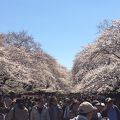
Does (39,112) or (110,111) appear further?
(39,112)

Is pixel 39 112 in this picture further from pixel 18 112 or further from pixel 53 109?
pixel 53 109

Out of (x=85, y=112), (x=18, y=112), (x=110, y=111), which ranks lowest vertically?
(x=85, y=112)

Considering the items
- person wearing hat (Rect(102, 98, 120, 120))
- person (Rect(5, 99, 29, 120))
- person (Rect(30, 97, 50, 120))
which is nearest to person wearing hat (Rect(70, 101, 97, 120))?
person wearing hat (Rect(102, 98, 120, 120))

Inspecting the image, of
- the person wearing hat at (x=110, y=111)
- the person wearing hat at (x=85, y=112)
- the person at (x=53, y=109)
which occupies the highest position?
the person at (x=53, y=109)

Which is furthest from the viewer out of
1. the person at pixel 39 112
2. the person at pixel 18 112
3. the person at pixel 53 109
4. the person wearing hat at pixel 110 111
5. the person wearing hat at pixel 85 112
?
the person at pixel 53 109

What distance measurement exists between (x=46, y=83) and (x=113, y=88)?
776 inches

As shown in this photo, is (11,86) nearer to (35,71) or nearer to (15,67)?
(15,67)

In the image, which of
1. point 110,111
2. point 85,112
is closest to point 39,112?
point 110,111

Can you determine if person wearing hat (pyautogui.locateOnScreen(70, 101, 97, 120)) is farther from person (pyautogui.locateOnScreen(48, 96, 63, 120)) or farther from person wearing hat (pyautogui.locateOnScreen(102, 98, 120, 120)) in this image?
person (pyautogui.locateOnScreen(48, 96, 63, 120))

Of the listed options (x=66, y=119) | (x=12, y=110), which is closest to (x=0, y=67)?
→ (x=66, y=119)

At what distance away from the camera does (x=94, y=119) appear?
8.59 m

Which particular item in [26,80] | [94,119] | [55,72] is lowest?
[94,119]

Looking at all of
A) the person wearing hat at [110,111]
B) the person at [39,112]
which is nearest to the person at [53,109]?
the person at [39,112]

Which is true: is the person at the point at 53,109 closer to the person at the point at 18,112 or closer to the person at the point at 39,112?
the person at the point at 39,112
